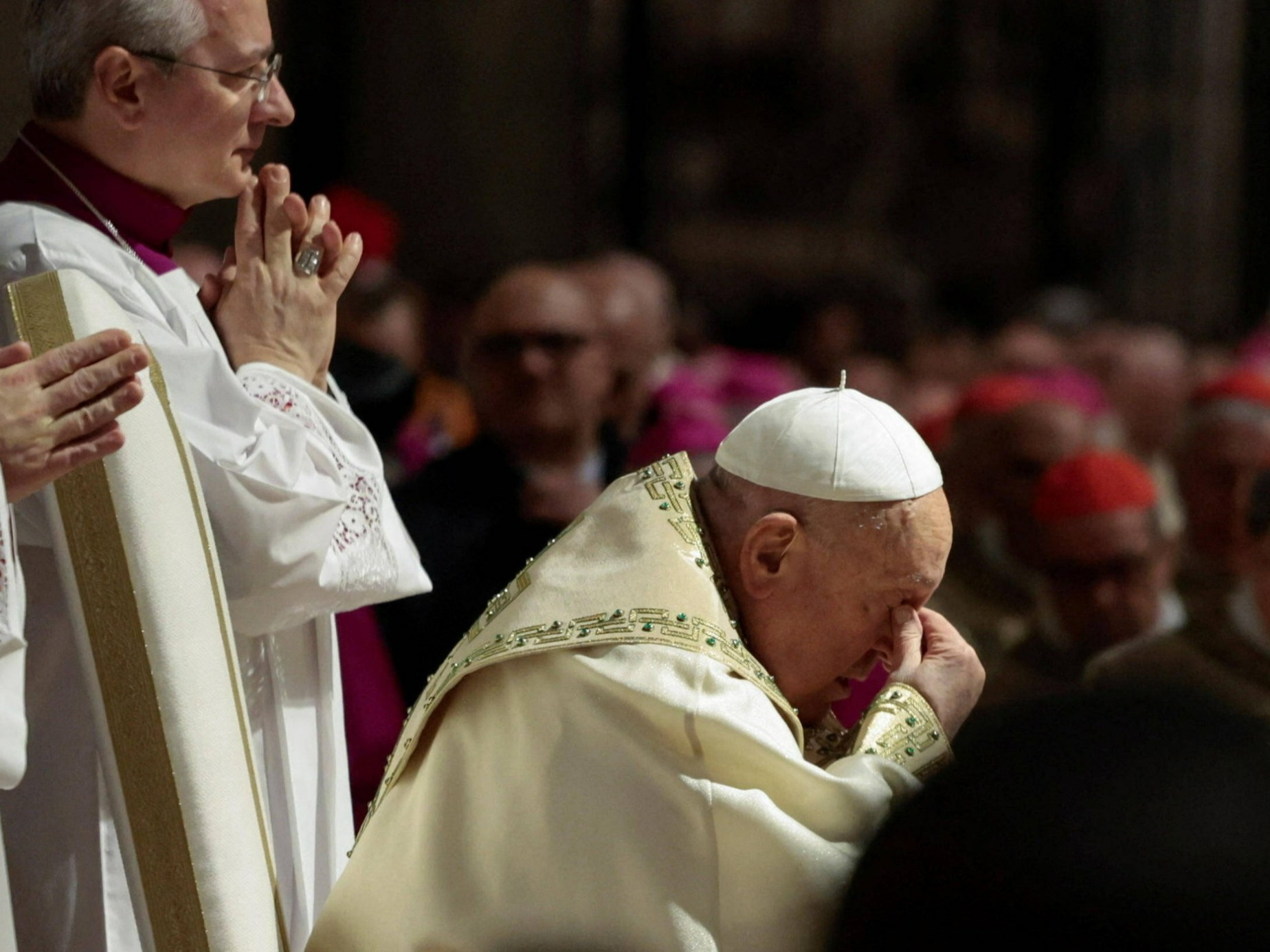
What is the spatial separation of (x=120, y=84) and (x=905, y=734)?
1342 millimetres

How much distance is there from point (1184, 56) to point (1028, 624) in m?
11.9

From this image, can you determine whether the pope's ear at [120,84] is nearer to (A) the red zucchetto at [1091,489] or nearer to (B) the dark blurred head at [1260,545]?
(B) the dark blurred head at [1260,545]

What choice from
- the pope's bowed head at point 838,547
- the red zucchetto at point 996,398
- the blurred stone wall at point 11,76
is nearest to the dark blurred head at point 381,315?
the red zucchetto at point 996,398

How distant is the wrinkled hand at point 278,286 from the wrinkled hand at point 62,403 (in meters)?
0.54

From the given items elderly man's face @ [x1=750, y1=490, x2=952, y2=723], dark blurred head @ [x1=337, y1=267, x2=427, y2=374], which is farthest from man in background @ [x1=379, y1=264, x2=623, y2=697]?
elderly man's face @ [x1=750, y1=490, x2=952, y2=723]

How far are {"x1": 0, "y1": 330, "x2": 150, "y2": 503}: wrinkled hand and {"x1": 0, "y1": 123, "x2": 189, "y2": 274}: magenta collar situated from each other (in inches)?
22.5

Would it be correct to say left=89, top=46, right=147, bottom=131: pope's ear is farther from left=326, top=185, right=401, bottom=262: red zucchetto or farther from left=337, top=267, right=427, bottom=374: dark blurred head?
left=326, top=185, right=401, bottom=262: red zucchetto

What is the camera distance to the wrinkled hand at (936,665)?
100 inches

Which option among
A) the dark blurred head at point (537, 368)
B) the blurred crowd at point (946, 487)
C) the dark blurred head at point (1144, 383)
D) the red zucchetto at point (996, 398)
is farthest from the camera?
the dark blurred head at point (1144, 383)

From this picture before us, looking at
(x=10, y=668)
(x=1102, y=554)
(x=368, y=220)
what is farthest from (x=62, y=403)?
(x=368, y=220)

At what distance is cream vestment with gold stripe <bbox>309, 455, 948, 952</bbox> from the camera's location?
93.6 inches

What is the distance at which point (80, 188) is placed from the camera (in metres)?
2.86

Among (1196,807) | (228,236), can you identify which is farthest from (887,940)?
(228,236)

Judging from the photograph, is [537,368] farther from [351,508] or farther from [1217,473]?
[351,508]
